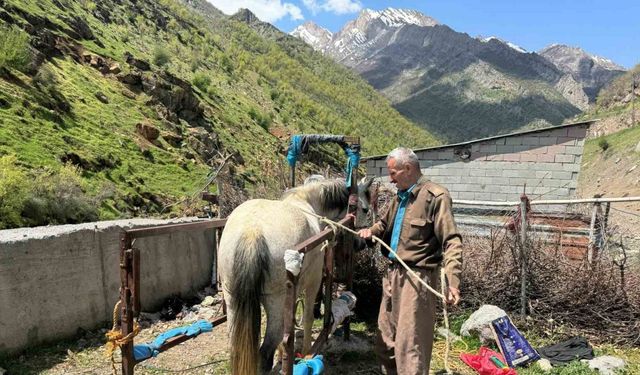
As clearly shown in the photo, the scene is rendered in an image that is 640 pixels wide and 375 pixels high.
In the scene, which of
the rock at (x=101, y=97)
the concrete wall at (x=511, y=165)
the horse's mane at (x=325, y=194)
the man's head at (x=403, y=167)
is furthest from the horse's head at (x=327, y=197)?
the rock at (x=101, y=97)

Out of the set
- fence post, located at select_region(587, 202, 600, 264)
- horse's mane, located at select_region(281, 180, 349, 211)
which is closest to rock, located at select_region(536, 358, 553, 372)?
fence post, located at select_region(587, 202, 600, 264)

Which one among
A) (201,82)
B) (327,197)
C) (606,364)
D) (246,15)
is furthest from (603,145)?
(246,15)

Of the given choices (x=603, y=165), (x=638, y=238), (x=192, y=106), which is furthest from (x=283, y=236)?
(x=603, y=165)

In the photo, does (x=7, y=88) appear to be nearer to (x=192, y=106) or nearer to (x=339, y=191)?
(x=192, y=106)

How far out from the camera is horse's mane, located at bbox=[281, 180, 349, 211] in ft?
15.0

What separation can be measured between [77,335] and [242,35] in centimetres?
5846

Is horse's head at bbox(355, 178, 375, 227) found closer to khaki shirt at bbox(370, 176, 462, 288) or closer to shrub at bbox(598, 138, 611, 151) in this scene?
khaki shirt at bbox(370, 176, 462, 288)

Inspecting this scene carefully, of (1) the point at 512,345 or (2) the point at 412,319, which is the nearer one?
(2) the point at 412,319

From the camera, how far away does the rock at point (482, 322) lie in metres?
5.04

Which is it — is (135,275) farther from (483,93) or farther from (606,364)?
(483,93)

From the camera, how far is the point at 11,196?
6.71m

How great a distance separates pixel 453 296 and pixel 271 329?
4.51 feet

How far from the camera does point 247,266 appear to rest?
322cm

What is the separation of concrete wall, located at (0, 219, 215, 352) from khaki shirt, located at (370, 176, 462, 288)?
11.6 ft
